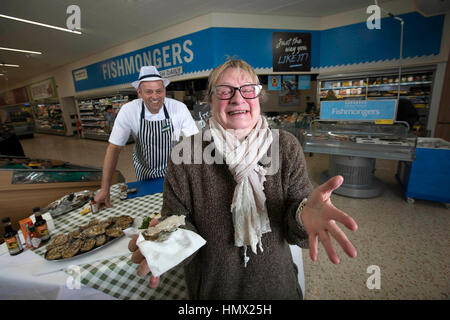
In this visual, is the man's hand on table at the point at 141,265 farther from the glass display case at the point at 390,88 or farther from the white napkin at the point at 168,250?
the glass display case at the point at 390,88

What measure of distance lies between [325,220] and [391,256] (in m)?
2.25

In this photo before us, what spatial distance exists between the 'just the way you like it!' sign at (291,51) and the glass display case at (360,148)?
101 inches

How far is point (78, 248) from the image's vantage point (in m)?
1.19

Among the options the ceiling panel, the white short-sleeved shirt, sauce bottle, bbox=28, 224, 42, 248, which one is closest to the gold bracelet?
the white short-sleeved shirt

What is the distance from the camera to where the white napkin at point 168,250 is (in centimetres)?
76

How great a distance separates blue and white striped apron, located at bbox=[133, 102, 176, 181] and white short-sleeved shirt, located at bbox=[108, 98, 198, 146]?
4cm

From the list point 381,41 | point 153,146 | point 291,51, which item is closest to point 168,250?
point 153,146

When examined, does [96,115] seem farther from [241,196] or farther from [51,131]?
[241,196]

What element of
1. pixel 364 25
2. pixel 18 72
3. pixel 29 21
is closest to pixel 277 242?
pixel 364 25

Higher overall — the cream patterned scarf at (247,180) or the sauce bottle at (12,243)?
the cream patterned scarf at (247,180)

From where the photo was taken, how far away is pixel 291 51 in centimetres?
549

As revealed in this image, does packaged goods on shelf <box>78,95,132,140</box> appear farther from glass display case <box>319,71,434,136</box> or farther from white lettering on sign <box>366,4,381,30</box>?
white lettering on sign <box>366,4,381,30</box>

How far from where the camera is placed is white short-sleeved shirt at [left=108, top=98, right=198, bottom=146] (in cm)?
201

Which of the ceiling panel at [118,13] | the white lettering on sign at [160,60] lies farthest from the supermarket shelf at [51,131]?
the white lettering on sign at [160,60]
